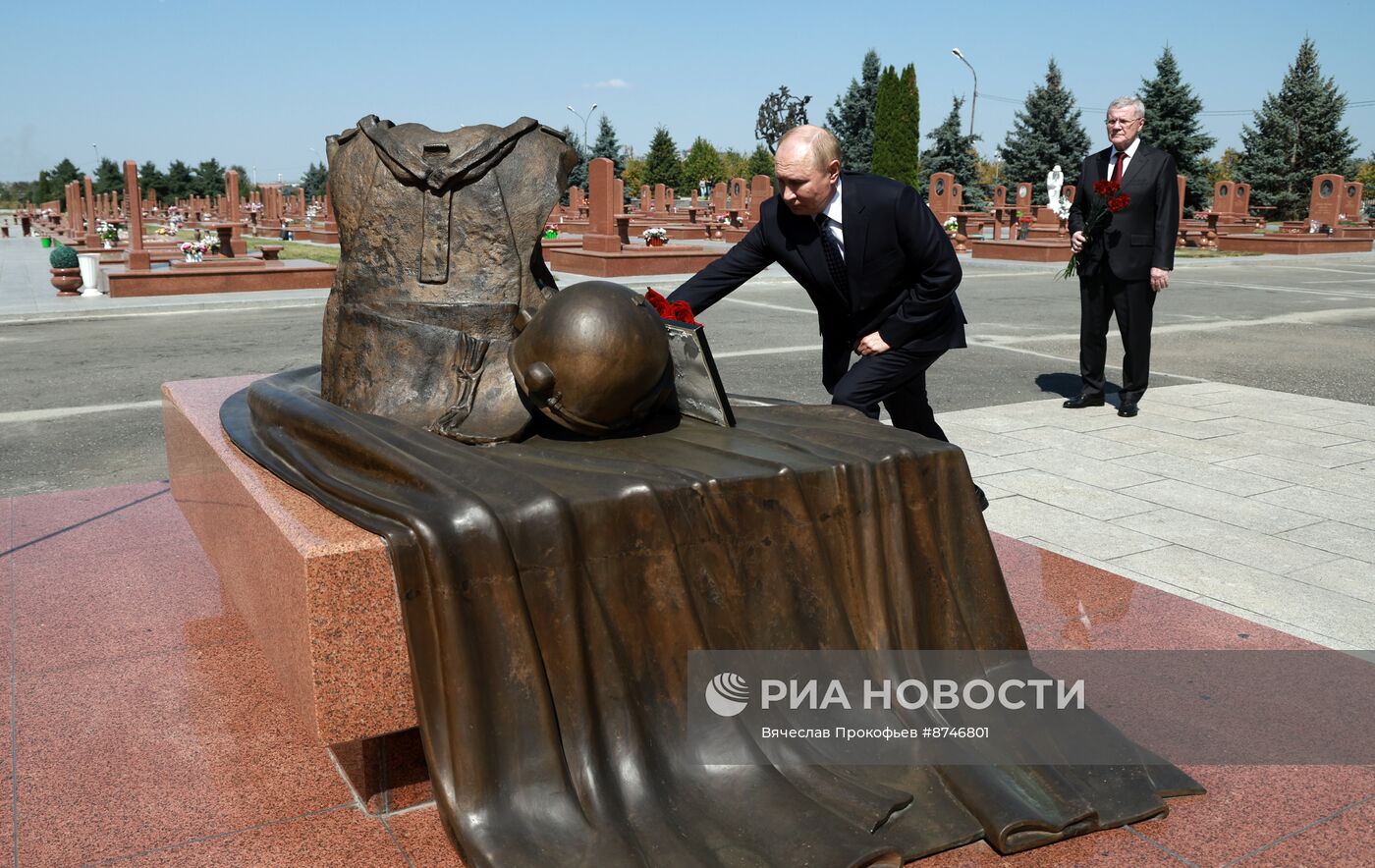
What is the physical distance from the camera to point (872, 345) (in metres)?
3.87

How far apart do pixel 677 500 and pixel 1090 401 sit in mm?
5850

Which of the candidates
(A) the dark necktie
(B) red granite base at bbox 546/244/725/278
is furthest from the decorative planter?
(A) the dark necktie

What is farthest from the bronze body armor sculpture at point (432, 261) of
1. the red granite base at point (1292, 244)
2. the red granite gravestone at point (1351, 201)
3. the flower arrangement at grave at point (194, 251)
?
the red granite gravestone at point (1351, 201)

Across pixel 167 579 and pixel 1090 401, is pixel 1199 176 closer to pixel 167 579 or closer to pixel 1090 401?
pixel 1090 401

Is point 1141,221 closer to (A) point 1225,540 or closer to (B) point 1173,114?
(A) point 1225,540

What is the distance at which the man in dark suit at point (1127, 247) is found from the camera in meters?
7.16

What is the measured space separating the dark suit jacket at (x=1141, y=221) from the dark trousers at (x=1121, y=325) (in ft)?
0.37

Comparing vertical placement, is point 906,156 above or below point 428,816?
above

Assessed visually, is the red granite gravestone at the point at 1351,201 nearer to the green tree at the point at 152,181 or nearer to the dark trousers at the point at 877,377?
the dark trousers at the point at 877,377

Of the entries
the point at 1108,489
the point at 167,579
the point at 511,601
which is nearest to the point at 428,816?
the point at 511,601

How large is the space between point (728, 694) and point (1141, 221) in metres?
5.73

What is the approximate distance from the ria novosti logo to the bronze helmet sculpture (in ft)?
2.40

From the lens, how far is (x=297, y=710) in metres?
2.73

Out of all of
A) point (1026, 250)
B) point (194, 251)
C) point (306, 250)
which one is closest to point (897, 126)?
point (1026, 250)
